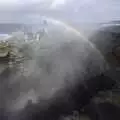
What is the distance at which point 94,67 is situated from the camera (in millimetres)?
990

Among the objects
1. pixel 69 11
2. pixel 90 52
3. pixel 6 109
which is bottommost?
pixel 6 109

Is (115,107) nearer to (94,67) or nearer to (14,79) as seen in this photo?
(94,67)

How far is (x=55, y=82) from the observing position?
0.98m

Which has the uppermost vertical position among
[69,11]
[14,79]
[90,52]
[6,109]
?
[69,11]

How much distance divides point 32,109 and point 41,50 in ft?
0.93

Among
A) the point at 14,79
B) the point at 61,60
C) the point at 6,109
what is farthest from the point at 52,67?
the point at 6,109

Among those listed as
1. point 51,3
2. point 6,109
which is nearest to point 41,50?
point 51,3

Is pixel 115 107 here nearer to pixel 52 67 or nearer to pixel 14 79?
pixel 52 67

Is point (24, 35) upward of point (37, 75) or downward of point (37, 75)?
upward

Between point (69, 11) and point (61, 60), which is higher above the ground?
point (69, 11)

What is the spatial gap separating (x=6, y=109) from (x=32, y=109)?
0.41 feet

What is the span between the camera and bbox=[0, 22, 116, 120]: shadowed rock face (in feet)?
3.20

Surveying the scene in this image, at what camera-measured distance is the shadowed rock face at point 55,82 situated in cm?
97

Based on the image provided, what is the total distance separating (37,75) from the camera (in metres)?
0.98
